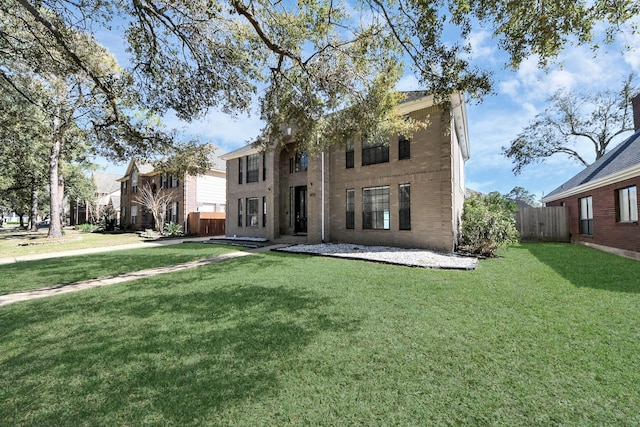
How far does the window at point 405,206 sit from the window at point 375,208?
2.10 feet

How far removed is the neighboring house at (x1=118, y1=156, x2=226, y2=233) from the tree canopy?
13.7 m

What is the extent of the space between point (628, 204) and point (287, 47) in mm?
13198

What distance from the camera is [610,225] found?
11.2m

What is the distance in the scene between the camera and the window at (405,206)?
37.4ft

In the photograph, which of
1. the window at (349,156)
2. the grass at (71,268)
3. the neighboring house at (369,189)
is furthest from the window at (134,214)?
the window at (349,156)

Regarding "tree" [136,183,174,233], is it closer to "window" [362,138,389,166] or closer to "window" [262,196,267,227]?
"window" [262,196,267,227]

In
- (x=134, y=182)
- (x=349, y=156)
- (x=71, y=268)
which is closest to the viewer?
(x=71, y=268)

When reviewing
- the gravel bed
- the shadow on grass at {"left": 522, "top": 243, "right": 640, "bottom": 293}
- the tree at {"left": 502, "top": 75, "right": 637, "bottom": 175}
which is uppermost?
the tree at {"left": 502, "top": 75, "right": 637, "bottom": 175}

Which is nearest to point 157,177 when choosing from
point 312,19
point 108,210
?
point 108,210

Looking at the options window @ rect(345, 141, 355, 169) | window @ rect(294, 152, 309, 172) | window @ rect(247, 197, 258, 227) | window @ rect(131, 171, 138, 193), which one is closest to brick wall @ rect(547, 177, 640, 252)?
window @ rect(345, 141, 355, 169)

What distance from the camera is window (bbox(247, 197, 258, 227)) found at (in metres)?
17.0

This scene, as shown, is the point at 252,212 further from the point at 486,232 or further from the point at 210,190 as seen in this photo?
the point at 486,232

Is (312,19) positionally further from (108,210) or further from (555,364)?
(108,210)

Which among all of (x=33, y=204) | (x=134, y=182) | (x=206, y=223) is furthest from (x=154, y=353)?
(x=33, y=204)
